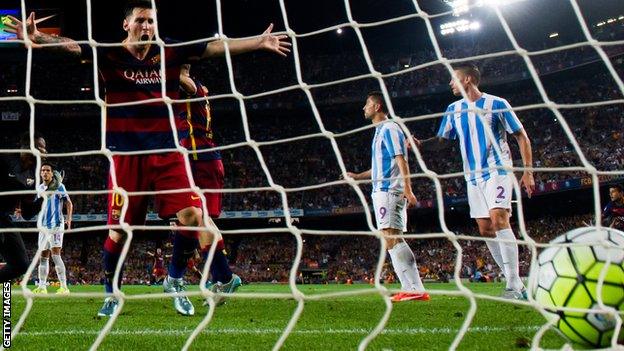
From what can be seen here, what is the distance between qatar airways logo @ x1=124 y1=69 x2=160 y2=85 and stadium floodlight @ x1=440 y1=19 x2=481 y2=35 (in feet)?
82.3

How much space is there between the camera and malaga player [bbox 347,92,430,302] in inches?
211

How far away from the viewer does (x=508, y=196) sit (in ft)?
15.8

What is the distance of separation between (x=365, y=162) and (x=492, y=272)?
345 inches

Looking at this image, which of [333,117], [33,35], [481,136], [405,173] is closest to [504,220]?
[481,136]

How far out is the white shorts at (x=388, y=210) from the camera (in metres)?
5.54

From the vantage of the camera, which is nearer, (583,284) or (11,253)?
(583,284)

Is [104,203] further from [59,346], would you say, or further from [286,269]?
[59,346]

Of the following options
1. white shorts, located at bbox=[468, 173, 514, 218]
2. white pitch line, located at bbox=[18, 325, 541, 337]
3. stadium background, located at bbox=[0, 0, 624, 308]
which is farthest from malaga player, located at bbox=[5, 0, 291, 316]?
stadium background, located at bbox=[0, 0, 624, 308]

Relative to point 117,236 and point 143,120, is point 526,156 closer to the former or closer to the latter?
point 143,120

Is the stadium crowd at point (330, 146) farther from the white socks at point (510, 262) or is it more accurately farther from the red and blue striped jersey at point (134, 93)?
the red and blue striped jersey at point (134, 93)

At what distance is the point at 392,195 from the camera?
5.56 meters

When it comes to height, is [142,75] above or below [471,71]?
Answer: below

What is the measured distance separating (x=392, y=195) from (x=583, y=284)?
3.28 meters

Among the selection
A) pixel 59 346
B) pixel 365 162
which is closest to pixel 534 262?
pixel 59 346
